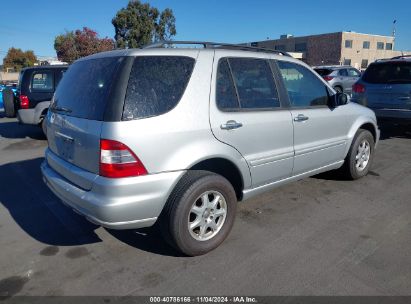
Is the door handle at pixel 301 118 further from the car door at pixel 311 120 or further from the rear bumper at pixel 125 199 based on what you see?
the rear bumper at pixel 125 199

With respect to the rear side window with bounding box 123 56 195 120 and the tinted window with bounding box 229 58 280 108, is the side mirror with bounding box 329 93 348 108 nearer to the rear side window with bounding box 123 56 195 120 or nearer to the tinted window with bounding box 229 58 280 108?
the tinted window with bounding box 229 58 280 108

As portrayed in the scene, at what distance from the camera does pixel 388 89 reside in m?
7.45

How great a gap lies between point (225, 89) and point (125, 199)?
1374mm

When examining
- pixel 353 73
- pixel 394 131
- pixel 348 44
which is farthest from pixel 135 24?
pixel 348 44

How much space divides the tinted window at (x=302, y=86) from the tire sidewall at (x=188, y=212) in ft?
4.60

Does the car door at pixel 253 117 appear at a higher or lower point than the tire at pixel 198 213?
higher

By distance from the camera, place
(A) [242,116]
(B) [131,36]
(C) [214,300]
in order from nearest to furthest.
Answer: (C) [214,300]
(A) [242,116]
(B) [131,36]

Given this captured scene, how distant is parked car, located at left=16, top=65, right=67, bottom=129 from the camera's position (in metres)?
8.53

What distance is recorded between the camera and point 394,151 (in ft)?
22.4

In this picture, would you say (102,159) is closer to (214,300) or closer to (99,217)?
(99,217)

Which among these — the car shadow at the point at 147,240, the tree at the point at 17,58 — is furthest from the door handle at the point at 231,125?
the tree at the point at 17,58

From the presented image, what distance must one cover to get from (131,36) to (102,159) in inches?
1458

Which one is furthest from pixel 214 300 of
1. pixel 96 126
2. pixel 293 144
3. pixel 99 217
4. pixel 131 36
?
pixel 131 36

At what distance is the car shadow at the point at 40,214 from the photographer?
138 inches
